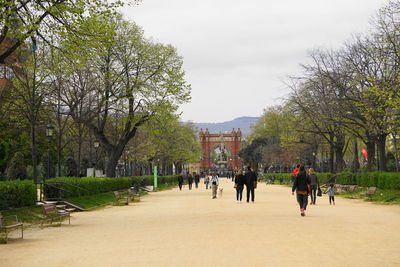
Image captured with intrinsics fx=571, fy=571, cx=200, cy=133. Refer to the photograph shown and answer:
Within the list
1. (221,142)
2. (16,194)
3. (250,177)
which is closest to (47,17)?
(16,194)

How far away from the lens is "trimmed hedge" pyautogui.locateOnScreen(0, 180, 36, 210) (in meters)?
19.5

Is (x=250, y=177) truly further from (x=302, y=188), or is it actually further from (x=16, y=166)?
(x=16, y=166)

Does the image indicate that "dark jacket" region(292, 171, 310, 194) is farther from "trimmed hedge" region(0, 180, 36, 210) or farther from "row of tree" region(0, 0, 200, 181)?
"row of tree" region(0, 0, 200, 181)

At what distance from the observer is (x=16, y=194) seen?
2053cm

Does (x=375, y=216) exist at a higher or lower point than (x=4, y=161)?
lower

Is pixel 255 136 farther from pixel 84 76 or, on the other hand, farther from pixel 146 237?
pixel 146 237

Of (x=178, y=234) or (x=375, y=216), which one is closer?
(x=178, y=234)

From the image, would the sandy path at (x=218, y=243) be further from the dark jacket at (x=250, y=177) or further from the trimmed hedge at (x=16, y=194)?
the dark jacket at (x=250, y=177)

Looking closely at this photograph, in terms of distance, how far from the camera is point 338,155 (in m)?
48.2

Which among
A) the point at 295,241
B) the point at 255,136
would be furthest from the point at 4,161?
the point at 255,136

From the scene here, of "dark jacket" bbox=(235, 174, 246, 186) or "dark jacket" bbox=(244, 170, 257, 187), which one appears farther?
"dark jacket" bbox=(235, 174, 246, 186)

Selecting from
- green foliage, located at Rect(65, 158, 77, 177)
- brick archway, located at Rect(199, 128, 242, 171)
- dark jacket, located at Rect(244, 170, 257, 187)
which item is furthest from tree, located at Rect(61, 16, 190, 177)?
brick archway, located at Rect(199, 128, 242, 171)

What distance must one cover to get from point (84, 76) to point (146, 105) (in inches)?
232

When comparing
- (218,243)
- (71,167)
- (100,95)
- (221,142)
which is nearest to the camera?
(218,243)
